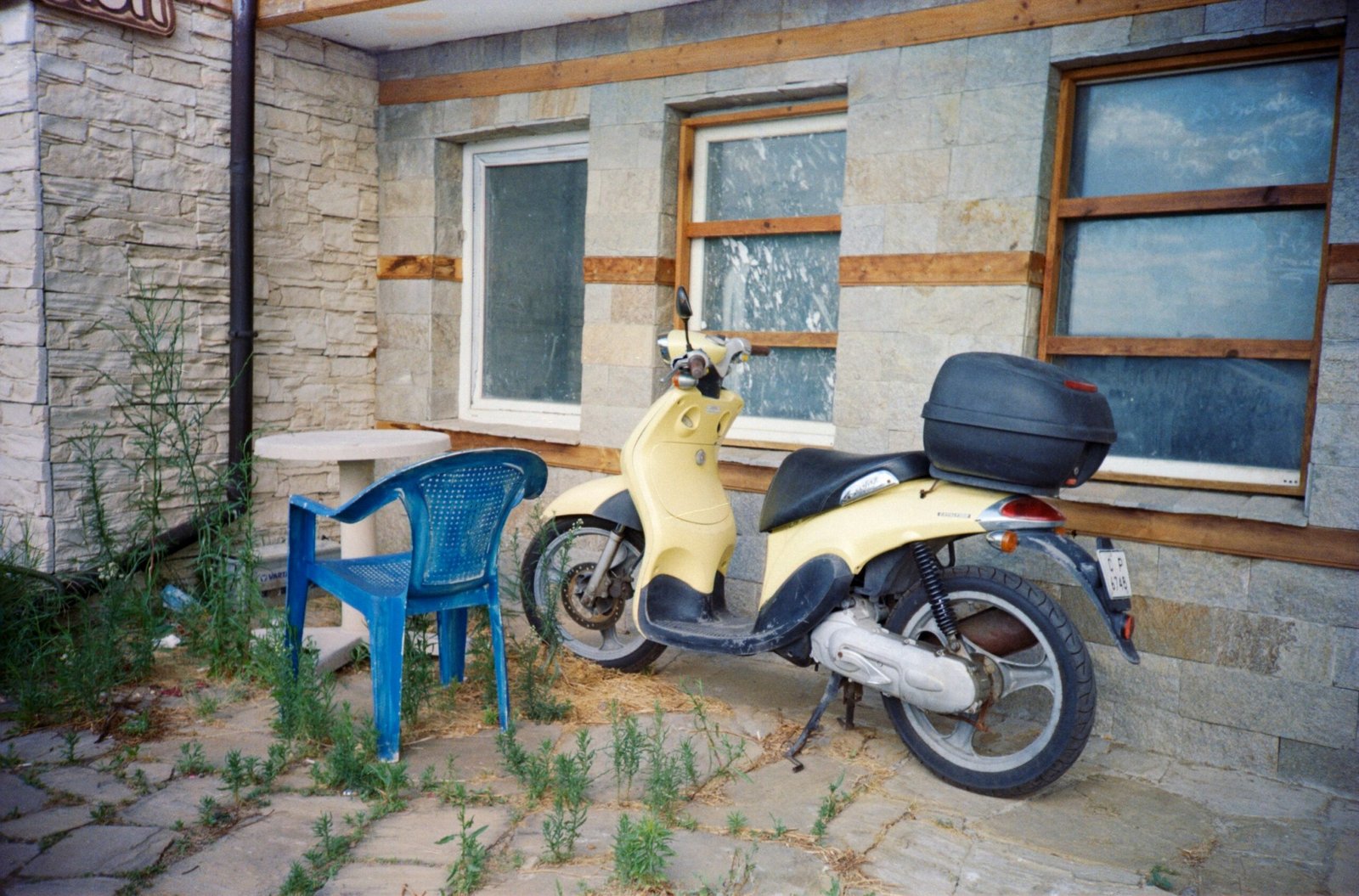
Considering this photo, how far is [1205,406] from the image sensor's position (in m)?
4.00

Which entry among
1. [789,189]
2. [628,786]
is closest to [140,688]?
[628,786]

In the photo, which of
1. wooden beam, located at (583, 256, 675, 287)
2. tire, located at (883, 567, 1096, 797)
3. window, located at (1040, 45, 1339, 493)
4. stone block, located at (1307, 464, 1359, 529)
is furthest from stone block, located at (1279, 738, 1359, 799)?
wooden beam, located at (583, 256, 675, 287)

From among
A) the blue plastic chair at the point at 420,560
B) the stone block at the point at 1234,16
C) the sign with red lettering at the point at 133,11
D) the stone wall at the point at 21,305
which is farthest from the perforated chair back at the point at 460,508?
the sign with red lettering at the point at 133,11

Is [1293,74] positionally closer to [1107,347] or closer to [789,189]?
[1107,347]

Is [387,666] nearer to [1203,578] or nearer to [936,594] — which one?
[936,594]

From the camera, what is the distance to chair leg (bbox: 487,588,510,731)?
11.9 ft

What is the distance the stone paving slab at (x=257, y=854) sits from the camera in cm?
257

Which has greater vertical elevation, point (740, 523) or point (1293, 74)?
point (1293, 74)

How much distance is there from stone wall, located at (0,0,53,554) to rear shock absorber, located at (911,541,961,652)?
383 centimetres

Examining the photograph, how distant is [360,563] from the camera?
12.4 ft

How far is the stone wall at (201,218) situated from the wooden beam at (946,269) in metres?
3.00

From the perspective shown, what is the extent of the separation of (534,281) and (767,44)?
189 centimetres

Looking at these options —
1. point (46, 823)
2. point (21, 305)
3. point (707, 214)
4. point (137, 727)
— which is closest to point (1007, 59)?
point (707, 214)

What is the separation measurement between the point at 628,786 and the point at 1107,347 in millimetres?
2500
